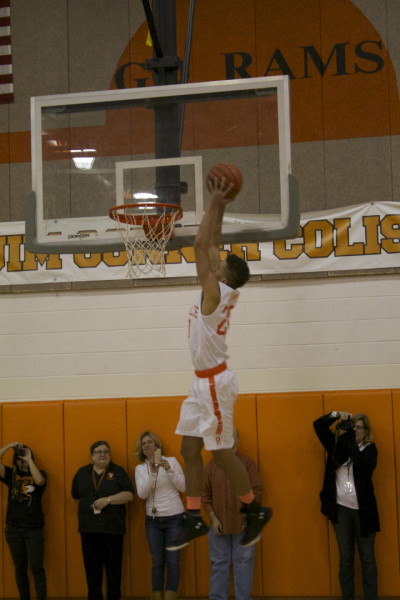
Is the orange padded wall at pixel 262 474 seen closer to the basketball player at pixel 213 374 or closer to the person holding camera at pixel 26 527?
the person holding camera at pixel 26 527

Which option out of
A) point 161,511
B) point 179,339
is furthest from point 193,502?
point 179,339

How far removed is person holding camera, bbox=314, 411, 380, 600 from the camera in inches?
298

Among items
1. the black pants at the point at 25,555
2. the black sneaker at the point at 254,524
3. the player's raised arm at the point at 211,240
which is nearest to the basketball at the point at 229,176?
the player's raised arm at the point at 211,240

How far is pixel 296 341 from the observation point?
8.34 meters

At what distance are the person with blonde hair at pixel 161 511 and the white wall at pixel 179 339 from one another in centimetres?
92

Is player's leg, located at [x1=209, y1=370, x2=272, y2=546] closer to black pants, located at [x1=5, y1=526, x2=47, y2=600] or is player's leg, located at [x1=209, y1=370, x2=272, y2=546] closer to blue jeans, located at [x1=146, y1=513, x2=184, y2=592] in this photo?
blue jeans, located at [x1=146, y1=513, x2=184, y2=592]

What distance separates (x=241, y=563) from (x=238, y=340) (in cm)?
225

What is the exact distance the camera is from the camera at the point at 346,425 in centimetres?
→ 766

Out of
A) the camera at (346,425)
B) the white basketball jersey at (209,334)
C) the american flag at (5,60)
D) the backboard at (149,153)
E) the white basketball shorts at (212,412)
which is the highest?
the american flag at (5,60)

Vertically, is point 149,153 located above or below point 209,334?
above

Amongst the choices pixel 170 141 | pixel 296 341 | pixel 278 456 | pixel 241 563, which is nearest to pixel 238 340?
pixel 296 341

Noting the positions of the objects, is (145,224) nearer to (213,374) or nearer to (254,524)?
(213,374)

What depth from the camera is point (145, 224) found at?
5.31m

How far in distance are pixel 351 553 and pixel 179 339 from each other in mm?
2761
